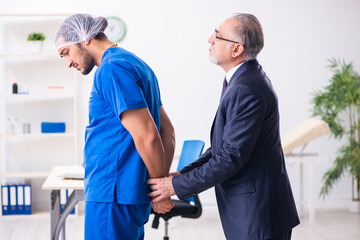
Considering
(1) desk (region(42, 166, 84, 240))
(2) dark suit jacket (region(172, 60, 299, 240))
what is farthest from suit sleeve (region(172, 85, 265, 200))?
(1) desk (region(42, 166, 84, 240))

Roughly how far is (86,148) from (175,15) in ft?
12.2

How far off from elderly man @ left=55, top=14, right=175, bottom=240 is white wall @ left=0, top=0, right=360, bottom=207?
3.50 meters

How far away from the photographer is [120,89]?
1.62 m

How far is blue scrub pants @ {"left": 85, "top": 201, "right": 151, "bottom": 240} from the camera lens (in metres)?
1.69

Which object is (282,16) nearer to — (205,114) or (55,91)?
(205,114)

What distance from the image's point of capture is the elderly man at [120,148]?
1.64 meters

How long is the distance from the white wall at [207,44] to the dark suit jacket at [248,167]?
11.5 ft

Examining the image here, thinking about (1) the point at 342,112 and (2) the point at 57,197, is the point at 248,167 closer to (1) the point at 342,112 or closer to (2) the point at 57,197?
(2) the point at 57,197

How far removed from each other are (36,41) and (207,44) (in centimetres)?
181

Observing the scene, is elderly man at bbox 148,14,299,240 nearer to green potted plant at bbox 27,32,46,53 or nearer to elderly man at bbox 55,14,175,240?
elderly man at bbox 55,14,175,240

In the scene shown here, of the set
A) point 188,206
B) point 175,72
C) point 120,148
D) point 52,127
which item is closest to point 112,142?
point 120,148

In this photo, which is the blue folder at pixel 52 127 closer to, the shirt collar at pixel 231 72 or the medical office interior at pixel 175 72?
the medical office interior at pixel 175 72

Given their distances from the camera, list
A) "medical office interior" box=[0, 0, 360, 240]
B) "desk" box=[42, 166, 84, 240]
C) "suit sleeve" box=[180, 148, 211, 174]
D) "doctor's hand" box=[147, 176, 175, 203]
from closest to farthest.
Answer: "doctor's hand" box=[147, 176, 175, 203], "suit sleeve" box=[180, 148, 211, 174], "desk" box=[42, 166, 84, 240], "medical office interior" box=[0, 0, 360, 240]

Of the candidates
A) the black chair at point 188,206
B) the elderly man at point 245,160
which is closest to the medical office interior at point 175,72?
the black chair at point 188,206
